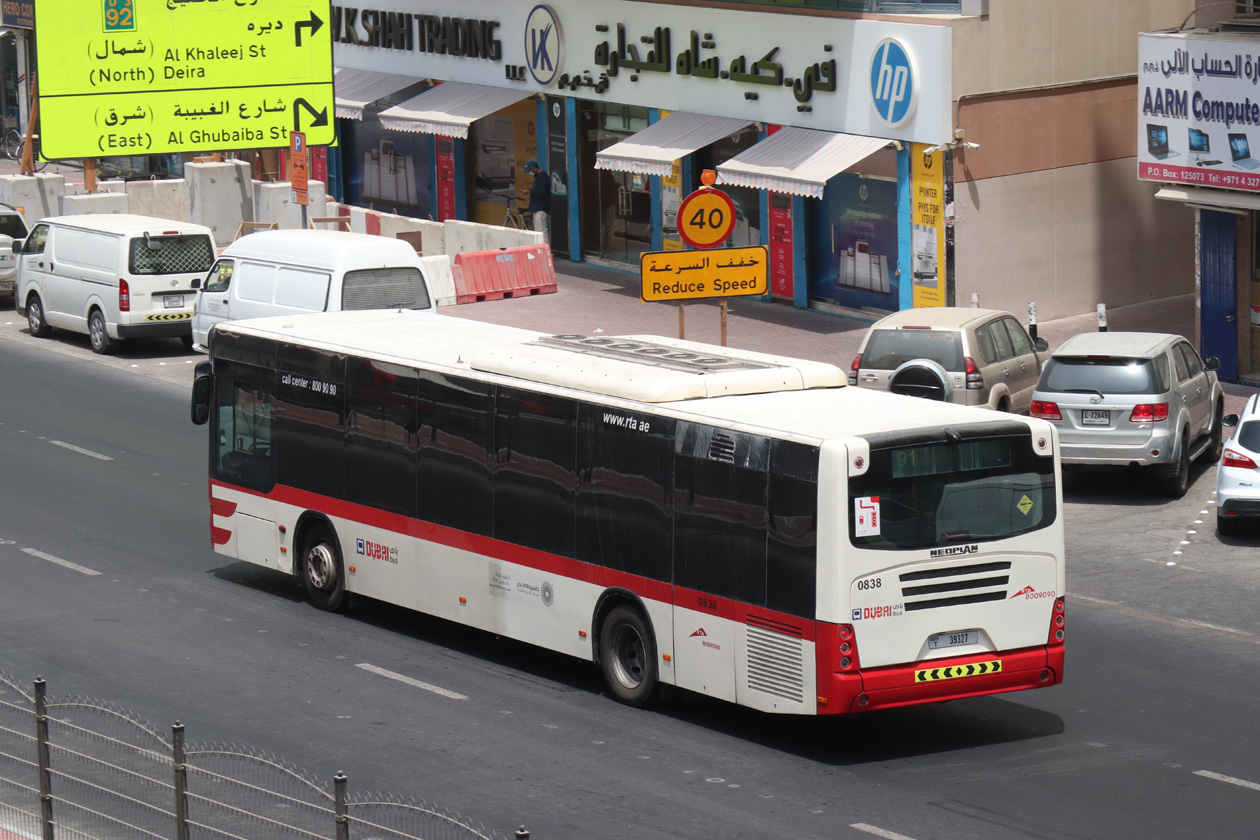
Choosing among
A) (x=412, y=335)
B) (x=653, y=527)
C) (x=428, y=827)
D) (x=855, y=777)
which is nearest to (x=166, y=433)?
(x=412, y=335)

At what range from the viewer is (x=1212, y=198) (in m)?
26.1

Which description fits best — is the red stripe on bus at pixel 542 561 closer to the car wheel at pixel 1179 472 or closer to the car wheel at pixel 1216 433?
the car wheel at pixel 1179 472

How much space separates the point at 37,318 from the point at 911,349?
1649 centimetres

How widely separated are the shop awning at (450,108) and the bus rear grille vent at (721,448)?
84.7 ft

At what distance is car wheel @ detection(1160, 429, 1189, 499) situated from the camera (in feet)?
70.1

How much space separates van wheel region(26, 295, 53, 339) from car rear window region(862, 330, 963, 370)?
1577 centimetres

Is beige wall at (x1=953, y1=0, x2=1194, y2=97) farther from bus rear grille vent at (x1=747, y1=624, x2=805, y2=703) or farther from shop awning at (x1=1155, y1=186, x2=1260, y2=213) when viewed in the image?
bus rear grille vent at (x1=747, y1=624, x2=805, y2=703)

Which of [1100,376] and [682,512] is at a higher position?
[682,512]

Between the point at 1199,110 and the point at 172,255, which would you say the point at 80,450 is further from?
the point at 1199,110

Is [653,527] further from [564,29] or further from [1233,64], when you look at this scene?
[564,29]

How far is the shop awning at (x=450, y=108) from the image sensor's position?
38.8 metres

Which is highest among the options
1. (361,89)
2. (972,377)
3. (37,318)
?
(361,89)

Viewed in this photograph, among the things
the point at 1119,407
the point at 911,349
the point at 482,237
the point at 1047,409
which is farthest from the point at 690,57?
the point at 1119,407

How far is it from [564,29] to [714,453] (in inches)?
999
